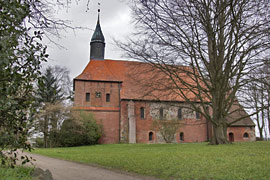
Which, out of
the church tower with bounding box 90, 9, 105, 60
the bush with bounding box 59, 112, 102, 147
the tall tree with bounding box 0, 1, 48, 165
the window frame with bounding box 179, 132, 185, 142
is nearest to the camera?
the tall tree with bounding box 0, 1, 48, 165

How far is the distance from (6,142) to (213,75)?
560 inches

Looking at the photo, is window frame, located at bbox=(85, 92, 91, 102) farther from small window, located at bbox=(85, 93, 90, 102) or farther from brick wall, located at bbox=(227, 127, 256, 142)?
brick wall, located at bbox=(227, 127, 256, 142)

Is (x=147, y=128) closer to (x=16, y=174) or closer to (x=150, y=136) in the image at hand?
(x=150, y=136)

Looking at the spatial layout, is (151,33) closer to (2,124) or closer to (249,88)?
(249,88)

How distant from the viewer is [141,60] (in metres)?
17.3

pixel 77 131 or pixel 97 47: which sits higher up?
pixel 97 47

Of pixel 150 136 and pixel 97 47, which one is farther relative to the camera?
pixel 97 47

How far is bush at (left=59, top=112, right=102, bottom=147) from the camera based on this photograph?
3184cm

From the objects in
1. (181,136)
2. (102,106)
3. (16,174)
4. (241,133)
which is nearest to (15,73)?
(16,174)

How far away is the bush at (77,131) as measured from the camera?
31844 mm

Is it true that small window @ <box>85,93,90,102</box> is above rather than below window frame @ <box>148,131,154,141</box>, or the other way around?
above

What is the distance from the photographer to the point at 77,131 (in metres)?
31.7

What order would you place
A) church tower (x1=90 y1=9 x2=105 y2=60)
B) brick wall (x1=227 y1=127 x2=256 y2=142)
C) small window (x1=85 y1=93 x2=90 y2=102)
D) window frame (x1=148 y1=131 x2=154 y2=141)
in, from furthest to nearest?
1. church tower (x1=90 y1=9 x2=105 y2=60)
2. brick wall (x1=227 y1=127 x2=256 y2=142)
3. window frame (x1=148 y1=131 x2=154 y2=141)
4. small window (x1=85 y1=93 x2=90 y2=102)

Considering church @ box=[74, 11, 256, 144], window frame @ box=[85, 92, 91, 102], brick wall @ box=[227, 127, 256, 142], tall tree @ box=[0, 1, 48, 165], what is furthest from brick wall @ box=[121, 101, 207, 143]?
tall tree @ box=[0, 1, 48, 165]
